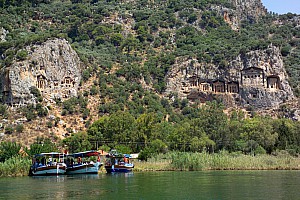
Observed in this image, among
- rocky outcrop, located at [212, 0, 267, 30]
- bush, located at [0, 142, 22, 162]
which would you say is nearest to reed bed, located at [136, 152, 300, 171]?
bush, located at [0, 142, 22, 162]

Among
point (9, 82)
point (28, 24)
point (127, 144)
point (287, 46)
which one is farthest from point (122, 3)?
point (127, 144)

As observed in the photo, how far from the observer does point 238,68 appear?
115 meters

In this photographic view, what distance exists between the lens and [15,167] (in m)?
63.6

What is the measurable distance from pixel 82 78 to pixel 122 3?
53.9m

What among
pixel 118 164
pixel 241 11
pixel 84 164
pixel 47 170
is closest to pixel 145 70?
pixel 118 164

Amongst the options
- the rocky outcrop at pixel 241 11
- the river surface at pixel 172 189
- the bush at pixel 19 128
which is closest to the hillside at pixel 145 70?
the rocky outcrop at pixel 241 11

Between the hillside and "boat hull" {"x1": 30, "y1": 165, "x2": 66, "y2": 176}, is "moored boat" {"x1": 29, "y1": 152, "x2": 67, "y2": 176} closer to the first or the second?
"boat hull" {"x1": 30, "y1": 165, "x2": 66, "y2": 176}

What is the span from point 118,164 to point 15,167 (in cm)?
1351

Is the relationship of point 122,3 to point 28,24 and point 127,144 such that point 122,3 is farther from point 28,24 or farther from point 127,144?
point 127,144

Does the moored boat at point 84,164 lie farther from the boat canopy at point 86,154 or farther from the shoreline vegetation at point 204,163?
the shoreline vegetation at point 204,163

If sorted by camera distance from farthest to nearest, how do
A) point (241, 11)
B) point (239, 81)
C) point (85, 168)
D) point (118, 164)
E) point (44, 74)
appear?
point (241, 11) < point (239, 81) < point (44, 74) < point (118, 164) < point (85, 168)

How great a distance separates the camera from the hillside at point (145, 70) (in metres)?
86.8

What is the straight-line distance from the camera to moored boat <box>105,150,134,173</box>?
6594 cm

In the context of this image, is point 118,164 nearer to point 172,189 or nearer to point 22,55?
point 172,189
